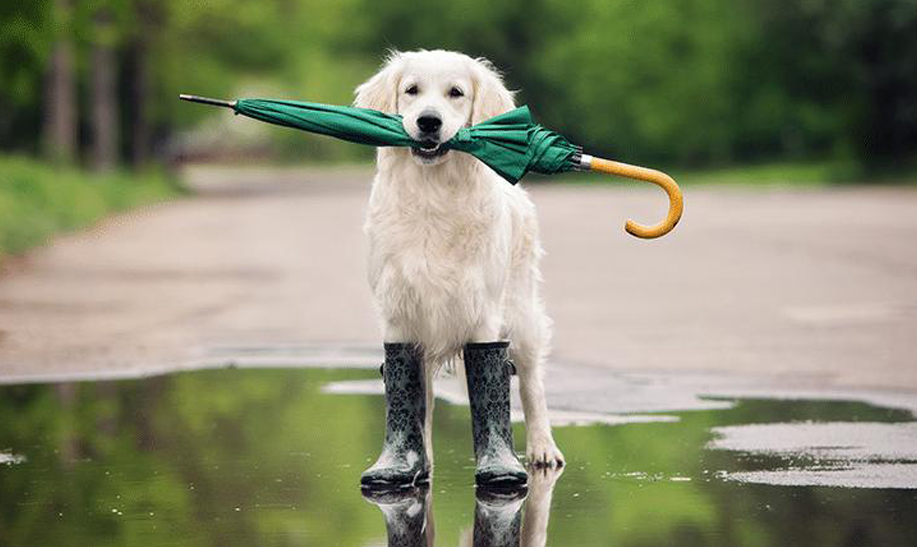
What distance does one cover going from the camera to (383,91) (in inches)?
326

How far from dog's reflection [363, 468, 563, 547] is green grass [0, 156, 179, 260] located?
17.0 metres

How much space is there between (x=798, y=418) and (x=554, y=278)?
11.2m

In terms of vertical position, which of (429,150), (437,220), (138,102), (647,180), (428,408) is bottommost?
(428,408)

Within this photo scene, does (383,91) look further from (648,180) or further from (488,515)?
(488,515)

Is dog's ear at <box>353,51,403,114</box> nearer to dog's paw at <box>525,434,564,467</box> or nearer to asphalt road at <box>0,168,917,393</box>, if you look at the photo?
dog's paw at <box>525,434,564,467</box>

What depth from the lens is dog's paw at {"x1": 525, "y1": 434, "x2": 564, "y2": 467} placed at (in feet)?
28.4

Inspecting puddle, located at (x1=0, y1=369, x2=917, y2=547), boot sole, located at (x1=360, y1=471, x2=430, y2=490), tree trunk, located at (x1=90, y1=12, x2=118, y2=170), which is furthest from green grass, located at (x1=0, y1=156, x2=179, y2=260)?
boot sole, located at (x1=360, y1=471, x2=430, y2=490)

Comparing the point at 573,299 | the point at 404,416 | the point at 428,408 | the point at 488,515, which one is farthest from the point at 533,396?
the point at 573,299

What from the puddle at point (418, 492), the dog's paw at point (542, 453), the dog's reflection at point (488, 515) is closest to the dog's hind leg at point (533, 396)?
the dog's paw at point (542, 453)

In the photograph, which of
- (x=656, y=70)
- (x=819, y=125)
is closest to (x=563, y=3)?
(x=656, y=70)

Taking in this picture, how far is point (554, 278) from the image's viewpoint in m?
21.6

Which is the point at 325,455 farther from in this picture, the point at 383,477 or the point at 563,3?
the point at 563,3

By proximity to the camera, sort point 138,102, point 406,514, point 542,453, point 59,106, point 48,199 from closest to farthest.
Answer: point 406,514 < point 542,453 < point 48,199 < point 59,106 < point 138,102

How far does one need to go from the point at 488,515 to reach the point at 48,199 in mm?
26901
